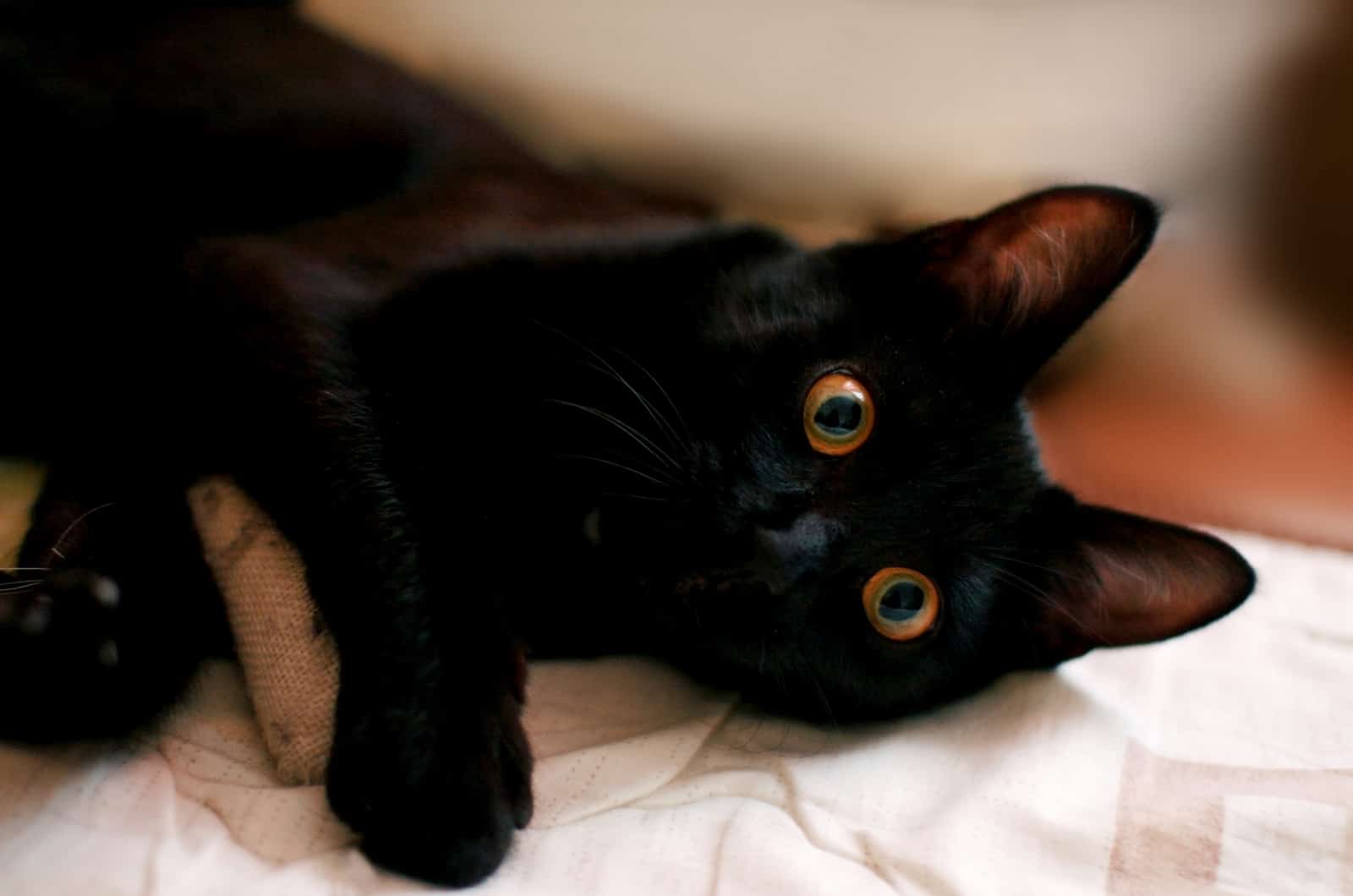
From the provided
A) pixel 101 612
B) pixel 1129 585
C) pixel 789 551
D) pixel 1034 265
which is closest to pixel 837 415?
pixel 789 551

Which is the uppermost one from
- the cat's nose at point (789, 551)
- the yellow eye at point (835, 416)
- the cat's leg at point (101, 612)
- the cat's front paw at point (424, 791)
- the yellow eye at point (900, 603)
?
the yellow eye at point (835, 416)

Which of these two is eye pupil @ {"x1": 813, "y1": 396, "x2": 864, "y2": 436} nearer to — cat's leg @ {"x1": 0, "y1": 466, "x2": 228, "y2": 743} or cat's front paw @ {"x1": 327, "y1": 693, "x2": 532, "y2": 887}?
cat's front paw @ {"x1": 327, "y1": 693, "x2": 532, "y2": 887}

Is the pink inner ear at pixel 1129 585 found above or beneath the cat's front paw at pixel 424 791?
above

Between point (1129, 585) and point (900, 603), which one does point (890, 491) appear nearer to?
point (900, 603)

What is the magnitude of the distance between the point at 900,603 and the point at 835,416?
0.58 ft

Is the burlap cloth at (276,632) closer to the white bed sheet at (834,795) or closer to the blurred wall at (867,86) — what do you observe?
the white bed sheet at (834,795)

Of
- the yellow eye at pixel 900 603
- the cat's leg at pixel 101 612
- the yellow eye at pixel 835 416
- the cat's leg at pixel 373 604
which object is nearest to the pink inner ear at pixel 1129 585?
the yellow eye at pixel 900 603

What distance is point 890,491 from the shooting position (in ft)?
3.04

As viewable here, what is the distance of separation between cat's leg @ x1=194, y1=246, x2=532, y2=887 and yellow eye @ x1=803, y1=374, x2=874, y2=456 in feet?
1.01

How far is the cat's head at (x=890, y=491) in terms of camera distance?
0.89m

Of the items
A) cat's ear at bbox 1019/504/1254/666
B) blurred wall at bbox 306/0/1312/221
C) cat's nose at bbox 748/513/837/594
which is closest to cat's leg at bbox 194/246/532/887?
cat's nose at bbox 748/513/837/594

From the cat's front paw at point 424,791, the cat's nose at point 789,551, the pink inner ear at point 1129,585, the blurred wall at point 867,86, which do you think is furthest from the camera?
the blurred wall at point 867,86

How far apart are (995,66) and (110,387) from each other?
112cm

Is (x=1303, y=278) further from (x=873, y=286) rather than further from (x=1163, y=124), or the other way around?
(x=873, y=286)
